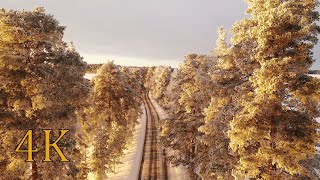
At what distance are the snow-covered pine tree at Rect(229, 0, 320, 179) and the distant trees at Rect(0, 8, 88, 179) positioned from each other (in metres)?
8.23

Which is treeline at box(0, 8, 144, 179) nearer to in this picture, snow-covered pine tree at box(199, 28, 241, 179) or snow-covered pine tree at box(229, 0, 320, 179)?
snow-covered pine tree at box(199, 28, 241, 179)

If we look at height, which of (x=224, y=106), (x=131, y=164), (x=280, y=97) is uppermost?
(x=280, y=97)

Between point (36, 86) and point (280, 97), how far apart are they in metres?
10.9

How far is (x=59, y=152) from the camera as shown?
53.9ft

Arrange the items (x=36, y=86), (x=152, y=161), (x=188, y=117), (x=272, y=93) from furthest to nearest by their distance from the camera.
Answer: (x=152, y=161), (x=188, y=117), (x=36, y=86), (x=272, y=93)

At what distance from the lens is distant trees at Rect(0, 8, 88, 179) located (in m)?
15.6

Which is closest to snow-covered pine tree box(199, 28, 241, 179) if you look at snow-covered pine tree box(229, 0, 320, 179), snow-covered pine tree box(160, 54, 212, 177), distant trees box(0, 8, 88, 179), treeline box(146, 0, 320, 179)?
treeline box(146, 0, 320, 179)

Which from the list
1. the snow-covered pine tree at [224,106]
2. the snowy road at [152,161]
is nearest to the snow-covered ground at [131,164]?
the snowy road at [152,161]

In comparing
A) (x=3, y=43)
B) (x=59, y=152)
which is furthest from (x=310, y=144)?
(x=3, y=43)

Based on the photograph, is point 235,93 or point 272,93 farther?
point 235,93

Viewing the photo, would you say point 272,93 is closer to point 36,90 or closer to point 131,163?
point 36,90

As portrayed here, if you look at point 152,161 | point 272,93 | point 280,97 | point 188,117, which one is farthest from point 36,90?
point 152,161

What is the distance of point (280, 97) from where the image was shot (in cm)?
1334

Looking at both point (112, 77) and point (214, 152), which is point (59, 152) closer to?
point (214, 152)
